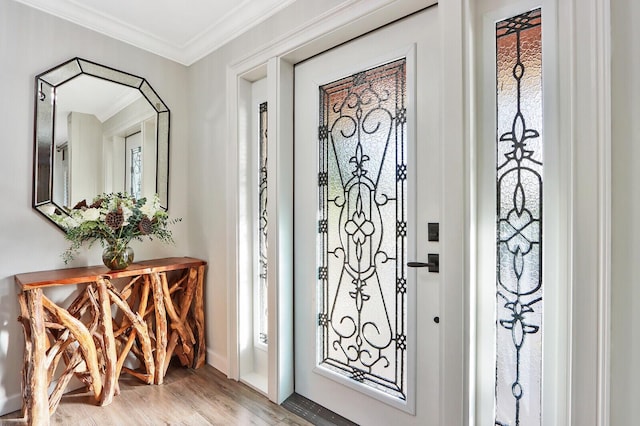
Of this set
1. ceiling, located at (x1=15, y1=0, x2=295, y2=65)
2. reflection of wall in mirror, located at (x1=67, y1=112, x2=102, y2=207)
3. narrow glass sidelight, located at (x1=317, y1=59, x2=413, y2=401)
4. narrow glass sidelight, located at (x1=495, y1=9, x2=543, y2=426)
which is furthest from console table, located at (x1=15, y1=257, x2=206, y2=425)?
narrow glass sidelight, located at (x1=495, y1=9, x2=543, y2=426)

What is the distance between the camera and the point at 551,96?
44.8 inches

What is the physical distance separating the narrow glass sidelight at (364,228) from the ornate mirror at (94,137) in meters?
1.44

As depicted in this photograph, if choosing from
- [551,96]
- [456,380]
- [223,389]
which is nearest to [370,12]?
[551,96]

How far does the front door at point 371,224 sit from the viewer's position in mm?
1495

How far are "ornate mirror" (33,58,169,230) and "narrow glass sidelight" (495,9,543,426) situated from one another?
236cm

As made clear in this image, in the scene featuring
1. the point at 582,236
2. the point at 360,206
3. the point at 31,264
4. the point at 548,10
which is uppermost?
the point at 548,10

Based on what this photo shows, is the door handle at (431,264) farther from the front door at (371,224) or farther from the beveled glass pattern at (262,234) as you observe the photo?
the beveled glass pattern at (262,234)

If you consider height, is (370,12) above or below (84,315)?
above

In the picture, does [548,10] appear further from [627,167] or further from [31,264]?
[31,264]

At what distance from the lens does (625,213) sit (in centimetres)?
98

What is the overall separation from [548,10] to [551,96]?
30 centimetres

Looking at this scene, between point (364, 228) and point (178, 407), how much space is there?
5.05 feet

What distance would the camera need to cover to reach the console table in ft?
5.70

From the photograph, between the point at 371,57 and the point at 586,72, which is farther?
the point at 371,57
